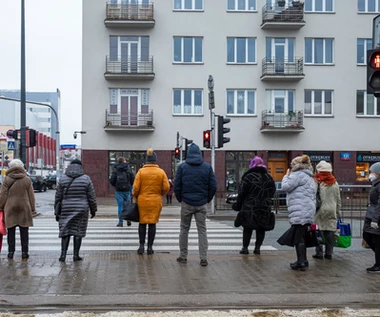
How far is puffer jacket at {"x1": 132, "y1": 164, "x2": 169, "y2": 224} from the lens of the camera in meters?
9.25

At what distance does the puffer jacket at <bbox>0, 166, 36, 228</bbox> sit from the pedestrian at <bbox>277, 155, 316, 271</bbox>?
4.26 metres

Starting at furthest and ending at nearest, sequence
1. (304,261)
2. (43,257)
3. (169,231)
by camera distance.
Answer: (169,231)
(43,257)
(304,261)

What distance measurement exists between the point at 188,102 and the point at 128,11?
657 centimetres

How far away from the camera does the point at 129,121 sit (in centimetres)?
3275

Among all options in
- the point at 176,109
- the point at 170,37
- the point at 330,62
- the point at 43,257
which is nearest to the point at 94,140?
the point at 176,109

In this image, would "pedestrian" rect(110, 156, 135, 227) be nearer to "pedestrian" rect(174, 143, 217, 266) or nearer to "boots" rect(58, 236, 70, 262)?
"boots" rect(58, 236, 70, 262)

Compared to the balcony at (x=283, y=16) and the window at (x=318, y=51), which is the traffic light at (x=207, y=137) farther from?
the window at (x=318, y=51)

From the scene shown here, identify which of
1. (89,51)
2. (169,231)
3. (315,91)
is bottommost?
(169,231)

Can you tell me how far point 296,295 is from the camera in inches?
263

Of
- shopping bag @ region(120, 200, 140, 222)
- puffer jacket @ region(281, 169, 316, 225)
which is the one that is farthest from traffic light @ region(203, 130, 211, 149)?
puffer jacket @ region(281, 169, 316, 225)

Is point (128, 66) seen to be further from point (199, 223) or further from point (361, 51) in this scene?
point (199, 223)

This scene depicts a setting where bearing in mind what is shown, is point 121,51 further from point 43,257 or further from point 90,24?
point 43,257

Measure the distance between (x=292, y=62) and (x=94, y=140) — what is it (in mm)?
13123

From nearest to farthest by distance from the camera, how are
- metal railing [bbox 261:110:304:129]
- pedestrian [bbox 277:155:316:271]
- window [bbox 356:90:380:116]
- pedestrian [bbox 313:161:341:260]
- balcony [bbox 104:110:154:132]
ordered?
1. pedestrian [bbox 277:155:316:271]
2. pedestrian [bbox 313:161:341:260]
3. balcony [bbox 104:110:154:132]
4. metal railing [bbox 261:110:304:129]
5. window [bbox 356:90:380:116]
